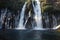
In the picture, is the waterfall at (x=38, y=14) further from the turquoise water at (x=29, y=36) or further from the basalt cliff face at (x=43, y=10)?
the turquoise water at (x=29, y=36)

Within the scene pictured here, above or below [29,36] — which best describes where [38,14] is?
above

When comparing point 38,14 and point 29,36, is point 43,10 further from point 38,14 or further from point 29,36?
point 29,36

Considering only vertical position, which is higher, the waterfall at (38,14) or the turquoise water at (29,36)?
the waterfall at (38,14)

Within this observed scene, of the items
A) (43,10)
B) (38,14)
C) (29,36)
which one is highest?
(43,10)

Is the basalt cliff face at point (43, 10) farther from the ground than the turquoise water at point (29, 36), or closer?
farther from the ground

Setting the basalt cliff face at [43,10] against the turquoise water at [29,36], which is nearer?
the turquoise water at [29,36]

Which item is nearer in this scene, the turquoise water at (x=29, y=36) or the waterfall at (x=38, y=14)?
the turquoise water at (x=29, y=36)

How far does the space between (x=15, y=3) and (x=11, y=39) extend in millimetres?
22767

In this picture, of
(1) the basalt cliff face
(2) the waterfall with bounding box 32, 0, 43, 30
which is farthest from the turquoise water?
(2) the waterfall with bounding box 32, 0, 43, 30

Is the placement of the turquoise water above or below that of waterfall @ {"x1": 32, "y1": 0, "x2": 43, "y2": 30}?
below

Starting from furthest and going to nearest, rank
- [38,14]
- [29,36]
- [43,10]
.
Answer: [38,14] → [43,10] → [29,36]

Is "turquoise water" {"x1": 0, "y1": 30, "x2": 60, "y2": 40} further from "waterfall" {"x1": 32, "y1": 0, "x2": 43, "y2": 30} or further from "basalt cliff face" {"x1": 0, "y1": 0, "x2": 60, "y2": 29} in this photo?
"waterfall" {"x1": 32, "y1": 0, "x2": 43, "y2": 30}

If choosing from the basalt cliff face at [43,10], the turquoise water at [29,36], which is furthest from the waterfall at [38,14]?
the turquoise water at [29,36]

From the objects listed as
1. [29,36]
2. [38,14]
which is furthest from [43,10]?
[29,36]
